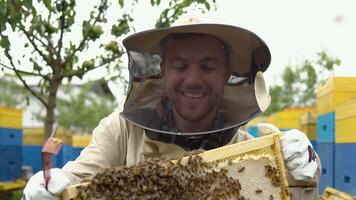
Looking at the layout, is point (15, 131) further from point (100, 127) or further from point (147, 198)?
point (147, 198)

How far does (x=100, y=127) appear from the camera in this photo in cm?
209

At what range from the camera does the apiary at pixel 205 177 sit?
156 centimetres

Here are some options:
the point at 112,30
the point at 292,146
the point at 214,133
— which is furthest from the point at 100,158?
the point at 112,30

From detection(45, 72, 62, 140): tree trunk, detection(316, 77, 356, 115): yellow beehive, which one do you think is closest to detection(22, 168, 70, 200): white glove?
detection(316, 77, 356, 115): yellow beehive

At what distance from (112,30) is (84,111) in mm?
27411

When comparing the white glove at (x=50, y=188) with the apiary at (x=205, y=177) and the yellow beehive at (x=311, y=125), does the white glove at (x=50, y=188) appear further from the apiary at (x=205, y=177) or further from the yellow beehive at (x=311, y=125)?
the yellow beehive at (x=311, y=125)

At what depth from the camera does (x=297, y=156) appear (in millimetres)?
1695

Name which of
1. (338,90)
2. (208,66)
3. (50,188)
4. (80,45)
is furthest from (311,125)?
Answer: (50,188)

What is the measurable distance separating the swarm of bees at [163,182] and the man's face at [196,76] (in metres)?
0.44

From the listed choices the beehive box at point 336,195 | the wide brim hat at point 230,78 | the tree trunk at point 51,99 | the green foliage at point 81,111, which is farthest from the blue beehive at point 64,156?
the green foliage at point 81,111

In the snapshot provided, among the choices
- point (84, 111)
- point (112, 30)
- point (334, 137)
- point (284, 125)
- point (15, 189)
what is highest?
point (112, 30)

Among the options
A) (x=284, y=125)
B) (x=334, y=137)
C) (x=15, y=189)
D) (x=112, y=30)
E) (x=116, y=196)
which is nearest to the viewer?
(x=116, y=196)

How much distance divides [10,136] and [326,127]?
4445 millimetres

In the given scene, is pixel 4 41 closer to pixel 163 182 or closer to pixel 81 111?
pixel 163 182
